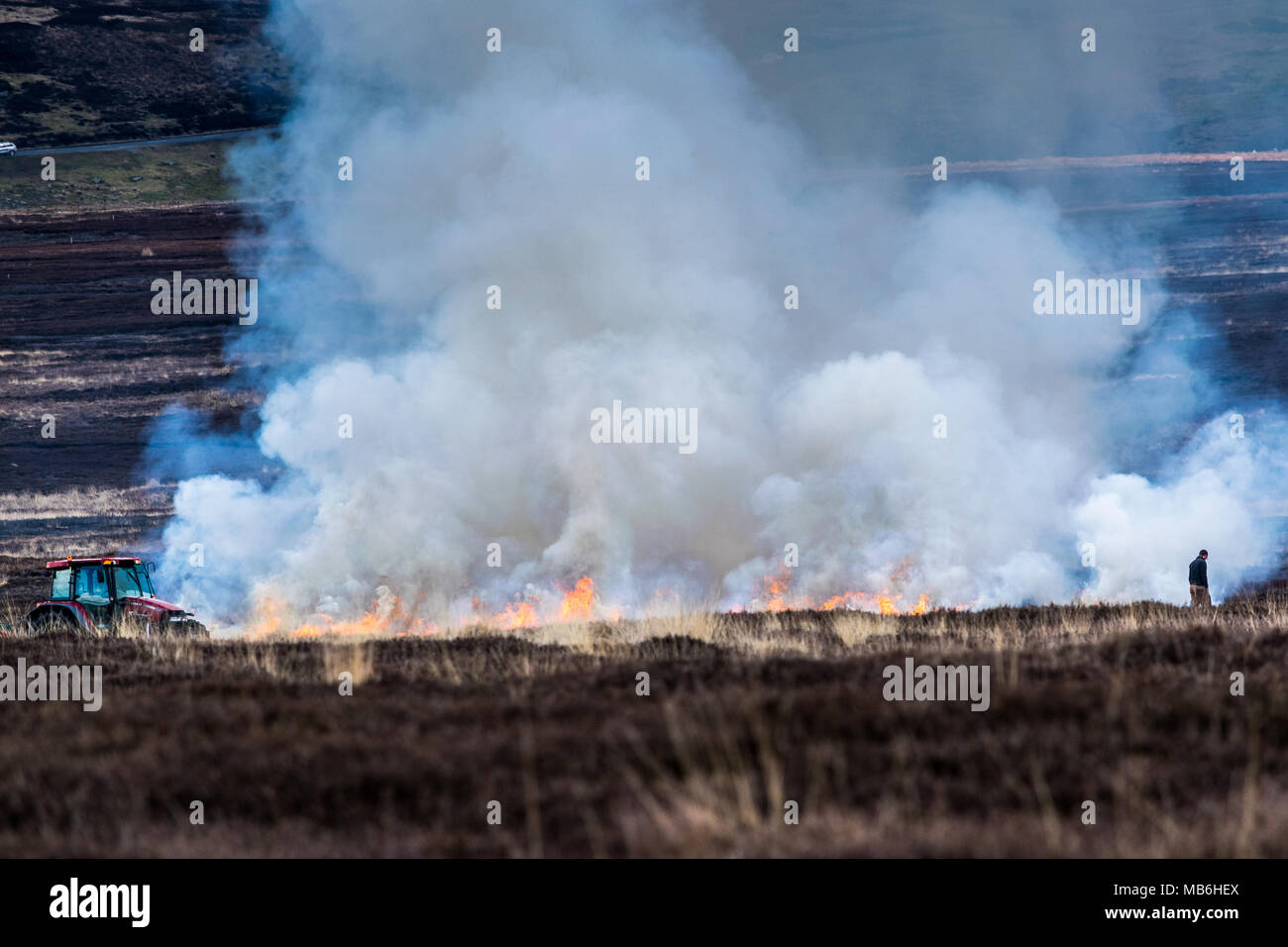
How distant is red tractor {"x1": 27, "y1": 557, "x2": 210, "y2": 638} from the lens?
95.0 ft

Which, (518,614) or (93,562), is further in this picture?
(518,614)

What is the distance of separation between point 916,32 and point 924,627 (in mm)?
107359

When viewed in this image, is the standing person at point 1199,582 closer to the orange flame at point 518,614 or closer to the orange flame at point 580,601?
the orange flame at point 580,601

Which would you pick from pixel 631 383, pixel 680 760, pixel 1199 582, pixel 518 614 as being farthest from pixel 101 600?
pixel 1199 582

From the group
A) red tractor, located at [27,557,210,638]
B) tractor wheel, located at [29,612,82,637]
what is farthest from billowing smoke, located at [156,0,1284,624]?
tractor wheel, located at [29,612,82,637]

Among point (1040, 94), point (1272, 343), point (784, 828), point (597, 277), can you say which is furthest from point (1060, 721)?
point (1040, 94)

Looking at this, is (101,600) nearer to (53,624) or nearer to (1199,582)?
(53,624)

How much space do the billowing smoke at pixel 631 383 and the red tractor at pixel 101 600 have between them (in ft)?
20.6

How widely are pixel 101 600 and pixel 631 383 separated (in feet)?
52.6

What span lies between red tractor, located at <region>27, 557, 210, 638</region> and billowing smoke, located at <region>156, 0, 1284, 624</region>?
20.6 feet

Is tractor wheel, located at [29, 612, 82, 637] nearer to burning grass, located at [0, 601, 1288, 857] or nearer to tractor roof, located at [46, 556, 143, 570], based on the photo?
tractor roof, located at [46, 556, 143, 570]

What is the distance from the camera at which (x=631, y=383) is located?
4041 cm
